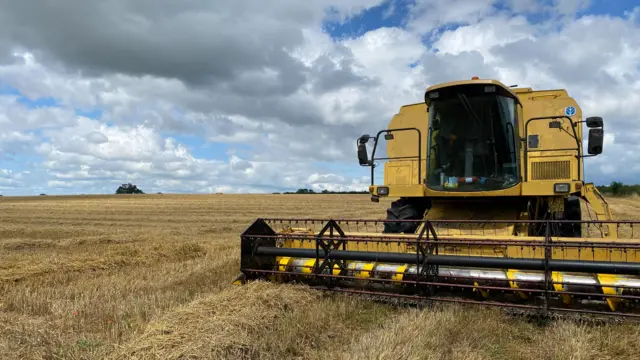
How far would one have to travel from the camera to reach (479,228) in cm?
621

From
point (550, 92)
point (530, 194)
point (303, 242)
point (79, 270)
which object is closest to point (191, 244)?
point (79, 270)

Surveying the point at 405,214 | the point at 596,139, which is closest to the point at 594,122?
the point at 596,139

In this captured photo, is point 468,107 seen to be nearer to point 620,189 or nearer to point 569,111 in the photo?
point 569,111

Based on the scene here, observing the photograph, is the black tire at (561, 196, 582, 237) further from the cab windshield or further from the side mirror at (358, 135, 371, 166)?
the side mirror at (358, 135, 371, 166)

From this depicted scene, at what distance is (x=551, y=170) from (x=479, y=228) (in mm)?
1173

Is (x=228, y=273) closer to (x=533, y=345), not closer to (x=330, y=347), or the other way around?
(x=330, y=347)

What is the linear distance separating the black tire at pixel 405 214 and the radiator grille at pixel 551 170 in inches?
65.4

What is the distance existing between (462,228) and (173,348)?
4106mm

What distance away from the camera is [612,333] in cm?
384

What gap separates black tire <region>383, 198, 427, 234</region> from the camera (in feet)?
22.0

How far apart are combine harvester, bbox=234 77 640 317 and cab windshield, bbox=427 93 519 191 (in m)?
0.01

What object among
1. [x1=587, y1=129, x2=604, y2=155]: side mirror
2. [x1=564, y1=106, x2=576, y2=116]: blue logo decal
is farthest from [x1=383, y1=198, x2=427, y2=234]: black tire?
[x1=564, y1=106, x2=576, y2=116]: blue logo decal

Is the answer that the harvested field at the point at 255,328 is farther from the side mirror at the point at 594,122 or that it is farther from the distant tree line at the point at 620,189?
the distant tree line at the point at 620,189

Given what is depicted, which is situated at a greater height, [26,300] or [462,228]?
[462,228]
